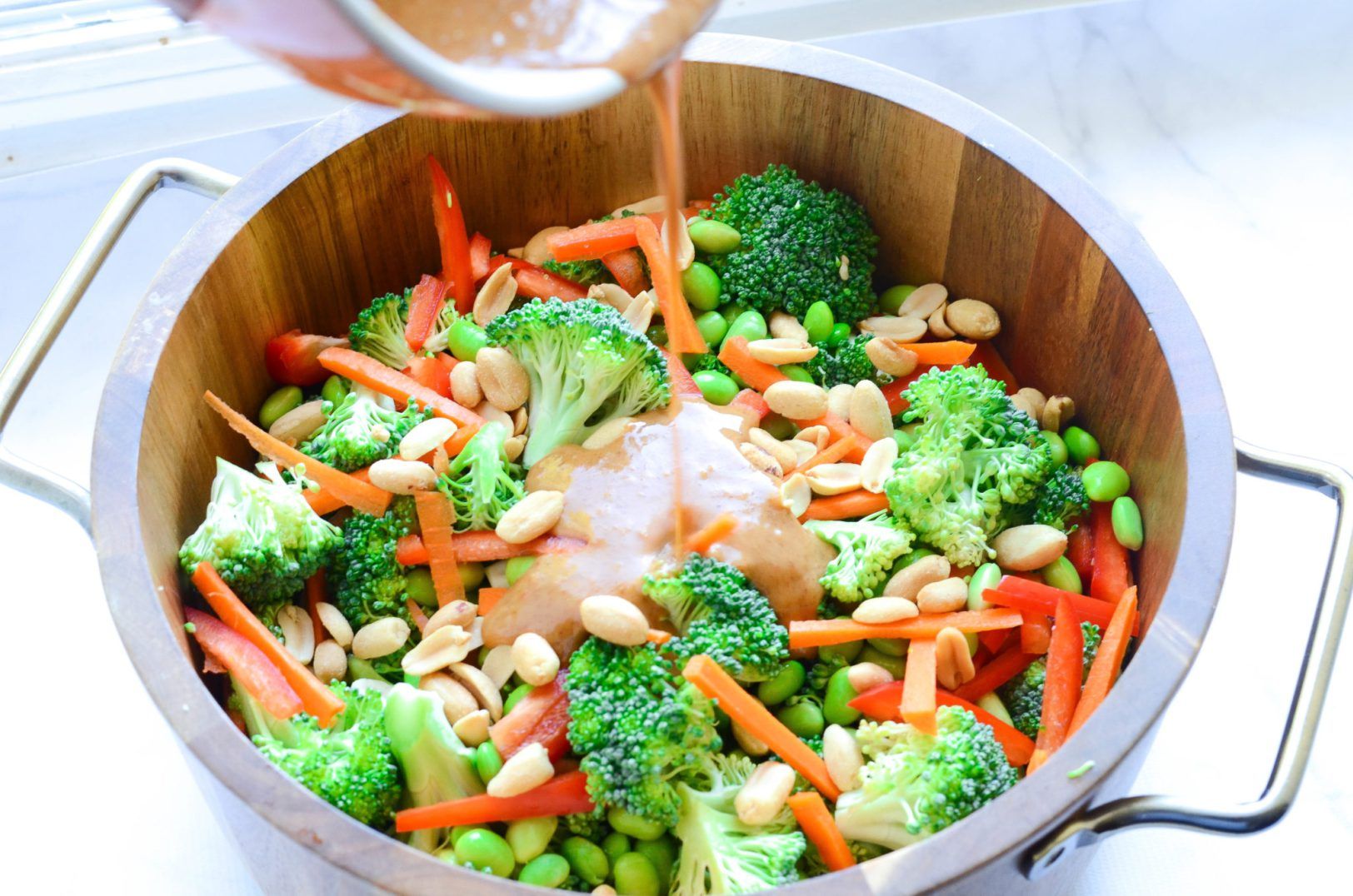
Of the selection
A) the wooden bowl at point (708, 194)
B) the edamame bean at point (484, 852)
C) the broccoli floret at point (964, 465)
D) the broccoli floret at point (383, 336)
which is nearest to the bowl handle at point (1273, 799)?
the wooden bowl at point (708, 194)

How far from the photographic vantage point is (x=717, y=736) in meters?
2.16

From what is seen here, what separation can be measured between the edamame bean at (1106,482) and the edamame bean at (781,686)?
25.4 inches

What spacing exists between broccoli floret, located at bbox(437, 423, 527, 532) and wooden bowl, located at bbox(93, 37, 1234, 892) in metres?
0.47

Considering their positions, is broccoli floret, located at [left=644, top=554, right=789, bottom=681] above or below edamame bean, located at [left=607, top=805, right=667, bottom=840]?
above

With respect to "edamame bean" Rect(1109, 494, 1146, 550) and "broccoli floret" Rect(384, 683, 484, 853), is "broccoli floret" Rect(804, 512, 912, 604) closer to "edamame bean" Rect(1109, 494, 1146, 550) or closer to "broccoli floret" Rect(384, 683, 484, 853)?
"edamame bean" Rect(1109, 494, 1146, 550)

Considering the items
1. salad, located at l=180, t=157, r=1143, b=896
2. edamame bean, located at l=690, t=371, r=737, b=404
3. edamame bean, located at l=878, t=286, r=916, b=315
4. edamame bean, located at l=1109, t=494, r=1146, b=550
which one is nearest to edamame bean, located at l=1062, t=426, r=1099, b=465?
salad, located at l=180, t=157, r=1143, b=896

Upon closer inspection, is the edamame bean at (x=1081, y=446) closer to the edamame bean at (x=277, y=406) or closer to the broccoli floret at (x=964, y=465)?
the broccoli floret at (x=964, y=465)

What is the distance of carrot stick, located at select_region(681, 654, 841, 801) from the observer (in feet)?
6.79

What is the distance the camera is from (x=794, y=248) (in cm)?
267

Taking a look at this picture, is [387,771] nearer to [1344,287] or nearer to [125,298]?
[125,298]

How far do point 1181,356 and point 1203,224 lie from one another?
153cm

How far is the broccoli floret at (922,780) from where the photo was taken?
6.39 ft

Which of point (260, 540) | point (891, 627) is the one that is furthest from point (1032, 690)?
point (260, 540)

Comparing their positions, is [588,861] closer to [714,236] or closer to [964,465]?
[964,465]
